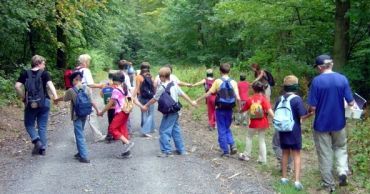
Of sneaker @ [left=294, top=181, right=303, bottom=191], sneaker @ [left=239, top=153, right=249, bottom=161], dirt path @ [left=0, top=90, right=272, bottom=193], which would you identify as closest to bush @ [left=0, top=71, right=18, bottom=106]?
dirt path @ [left=0, top=90, right=272, bottom=193]

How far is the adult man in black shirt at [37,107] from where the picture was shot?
952 centimetres

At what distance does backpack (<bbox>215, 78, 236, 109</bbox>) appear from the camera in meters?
9.65

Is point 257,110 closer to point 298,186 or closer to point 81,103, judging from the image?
point 298,186

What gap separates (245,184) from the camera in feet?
26.6

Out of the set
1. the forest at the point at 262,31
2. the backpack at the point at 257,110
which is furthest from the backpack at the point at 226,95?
the forest at the point at 262,31

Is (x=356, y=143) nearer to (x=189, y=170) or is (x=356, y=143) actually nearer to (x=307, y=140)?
(x=307, y=140)

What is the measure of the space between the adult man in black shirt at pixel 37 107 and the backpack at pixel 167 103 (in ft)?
6.88

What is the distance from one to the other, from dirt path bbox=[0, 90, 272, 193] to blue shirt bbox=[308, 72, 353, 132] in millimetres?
1480

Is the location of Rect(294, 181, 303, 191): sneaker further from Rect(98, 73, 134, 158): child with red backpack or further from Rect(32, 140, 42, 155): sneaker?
Rect(32, 140, 42, 155): sneaker

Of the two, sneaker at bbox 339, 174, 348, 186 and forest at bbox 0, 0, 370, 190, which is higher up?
forest at bbox 0, 0, 370, 190

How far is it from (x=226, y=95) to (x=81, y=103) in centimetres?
286

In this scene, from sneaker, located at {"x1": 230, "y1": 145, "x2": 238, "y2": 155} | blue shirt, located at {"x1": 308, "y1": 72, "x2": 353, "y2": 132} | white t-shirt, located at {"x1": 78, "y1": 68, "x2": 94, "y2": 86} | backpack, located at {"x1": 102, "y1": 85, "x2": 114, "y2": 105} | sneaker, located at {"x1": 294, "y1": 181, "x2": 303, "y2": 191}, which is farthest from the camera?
backpack, located at {"x1": 102, "y1": 85, "x2": 114, "y2": 105}

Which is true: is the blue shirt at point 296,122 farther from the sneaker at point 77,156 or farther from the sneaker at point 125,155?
the sneaker at point 77,156

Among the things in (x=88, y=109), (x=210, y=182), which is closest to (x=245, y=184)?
(x=210, y=182)
